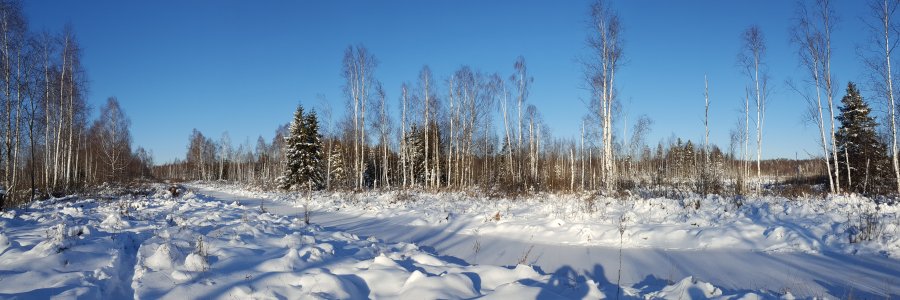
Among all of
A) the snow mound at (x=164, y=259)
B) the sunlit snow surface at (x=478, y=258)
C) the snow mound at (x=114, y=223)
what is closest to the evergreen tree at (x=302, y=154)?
the sunlit snow surface at (x=478, y=258)

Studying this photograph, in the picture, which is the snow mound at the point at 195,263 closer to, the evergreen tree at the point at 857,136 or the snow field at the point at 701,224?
the snow field at the point at 701,224

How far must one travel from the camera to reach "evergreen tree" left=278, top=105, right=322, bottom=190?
28344mm

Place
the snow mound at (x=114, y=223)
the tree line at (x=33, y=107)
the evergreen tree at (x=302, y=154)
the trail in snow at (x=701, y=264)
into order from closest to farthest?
the trail in snow at (x=701, y=264), the snow mound at (x=114, y=223), the tree line at (x=33, y=107), the evergreen tree at (x=302, y=154)

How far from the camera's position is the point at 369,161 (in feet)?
143

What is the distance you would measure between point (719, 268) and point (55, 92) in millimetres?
25162

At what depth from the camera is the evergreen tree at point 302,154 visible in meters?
28.3

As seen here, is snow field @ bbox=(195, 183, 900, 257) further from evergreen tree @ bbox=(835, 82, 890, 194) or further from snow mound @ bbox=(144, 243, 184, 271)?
evergreen tree @ bbox=(835, 82, 890, 194)

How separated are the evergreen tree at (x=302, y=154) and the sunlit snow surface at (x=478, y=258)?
1936cm

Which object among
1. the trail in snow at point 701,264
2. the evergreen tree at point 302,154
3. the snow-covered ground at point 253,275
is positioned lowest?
the trail in snow at point 701,264

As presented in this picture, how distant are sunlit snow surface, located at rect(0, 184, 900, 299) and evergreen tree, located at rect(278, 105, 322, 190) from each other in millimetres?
19359

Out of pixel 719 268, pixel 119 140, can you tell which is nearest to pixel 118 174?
pixel 119 140

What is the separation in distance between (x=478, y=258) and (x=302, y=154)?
966 inches

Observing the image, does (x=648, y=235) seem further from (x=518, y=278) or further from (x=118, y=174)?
(x=118, y=174)

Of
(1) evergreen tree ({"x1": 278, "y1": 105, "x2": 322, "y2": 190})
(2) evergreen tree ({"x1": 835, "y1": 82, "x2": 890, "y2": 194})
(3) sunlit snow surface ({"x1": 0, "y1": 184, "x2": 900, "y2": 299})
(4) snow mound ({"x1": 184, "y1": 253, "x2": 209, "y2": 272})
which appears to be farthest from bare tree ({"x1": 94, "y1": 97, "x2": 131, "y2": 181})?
(2) evergreen tree ({"x1": 835, "y1": 82, "x2": 890, "y2": 194})
